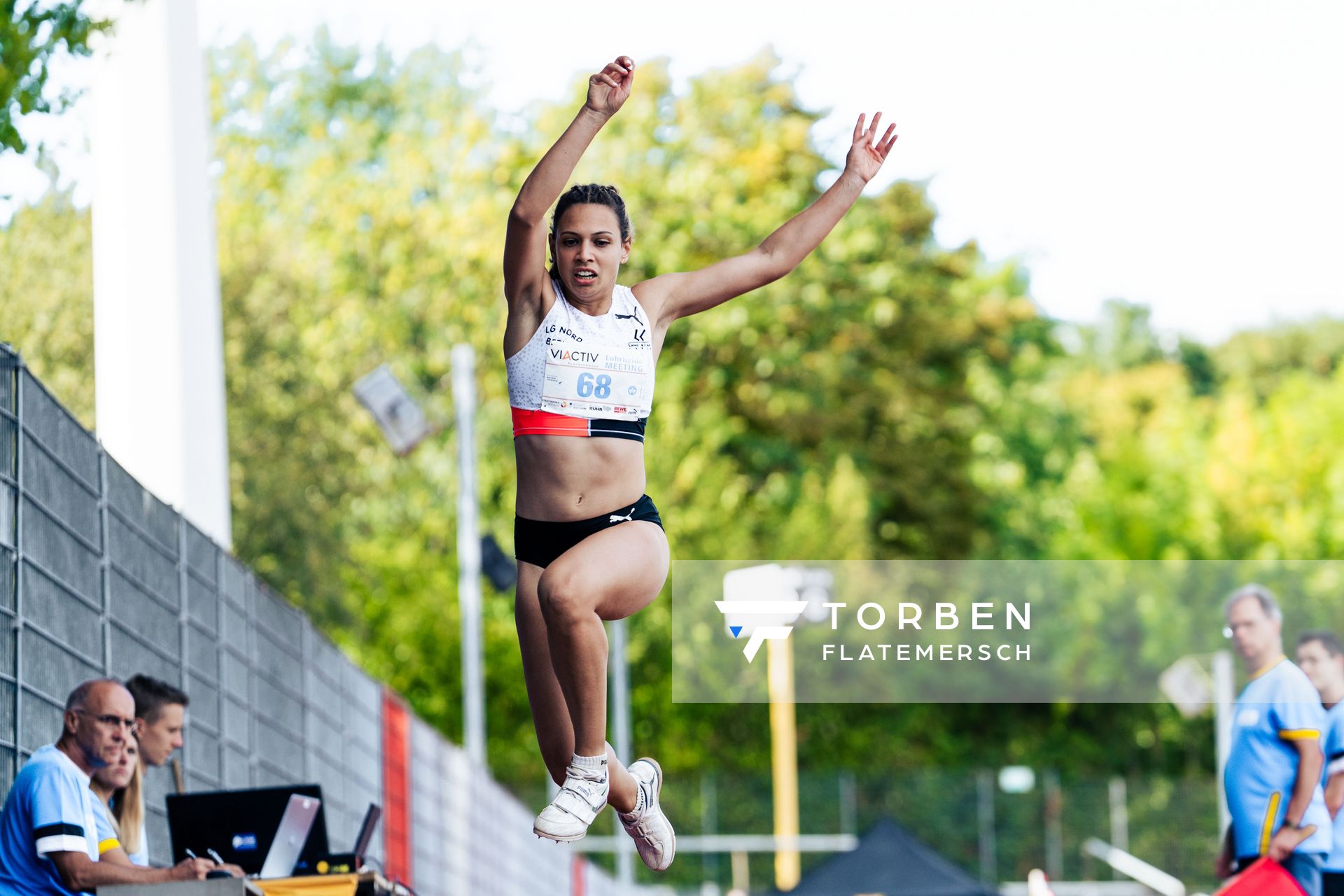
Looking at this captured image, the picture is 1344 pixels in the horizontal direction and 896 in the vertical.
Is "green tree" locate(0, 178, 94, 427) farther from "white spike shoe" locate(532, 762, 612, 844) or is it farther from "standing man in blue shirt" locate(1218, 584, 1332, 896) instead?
"white spike shoe" locate(532, 762, 612, 844)

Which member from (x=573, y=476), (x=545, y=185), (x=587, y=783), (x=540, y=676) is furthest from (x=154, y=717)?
(x=545, y=185)

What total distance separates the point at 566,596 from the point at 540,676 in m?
0.42

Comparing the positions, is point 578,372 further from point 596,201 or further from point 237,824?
point 237,824

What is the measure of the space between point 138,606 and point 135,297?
173 inches

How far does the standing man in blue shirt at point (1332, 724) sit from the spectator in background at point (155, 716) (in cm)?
418

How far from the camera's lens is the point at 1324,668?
7.25 meters

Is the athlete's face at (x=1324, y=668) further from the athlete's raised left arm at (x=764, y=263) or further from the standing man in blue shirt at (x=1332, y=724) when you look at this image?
the athlete's raised left arm at (x=764, y=263)

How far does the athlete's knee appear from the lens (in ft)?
15.5

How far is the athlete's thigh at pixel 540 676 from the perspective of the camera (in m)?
5.00

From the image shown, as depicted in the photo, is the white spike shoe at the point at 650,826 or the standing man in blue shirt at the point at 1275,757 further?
the standing man in blue shirt at the point at 1275,757

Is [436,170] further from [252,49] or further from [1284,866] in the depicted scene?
[1284,866]

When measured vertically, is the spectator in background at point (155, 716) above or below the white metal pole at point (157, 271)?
below

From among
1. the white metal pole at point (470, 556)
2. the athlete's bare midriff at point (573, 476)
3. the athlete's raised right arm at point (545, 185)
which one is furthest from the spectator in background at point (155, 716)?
the white metal pole at point (470, 556)

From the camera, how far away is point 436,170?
36.8 m
